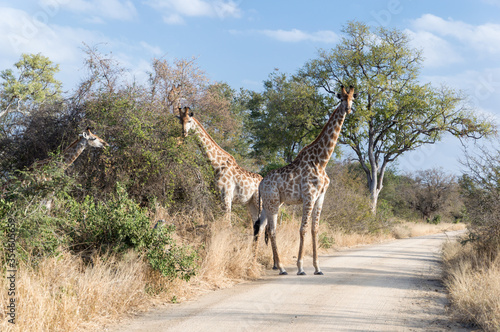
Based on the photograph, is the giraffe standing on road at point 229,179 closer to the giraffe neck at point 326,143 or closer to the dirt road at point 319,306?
the giraffe neck at point 326,143

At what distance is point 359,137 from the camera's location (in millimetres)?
32594

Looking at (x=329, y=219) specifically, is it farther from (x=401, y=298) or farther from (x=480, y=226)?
(x=401, y=298)

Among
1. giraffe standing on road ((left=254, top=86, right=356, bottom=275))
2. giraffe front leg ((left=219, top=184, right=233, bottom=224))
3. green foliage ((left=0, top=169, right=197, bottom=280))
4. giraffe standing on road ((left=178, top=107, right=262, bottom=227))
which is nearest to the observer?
green foliage ((left=0, top=169, right=197, bottom=280))

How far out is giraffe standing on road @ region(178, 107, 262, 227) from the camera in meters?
10.6

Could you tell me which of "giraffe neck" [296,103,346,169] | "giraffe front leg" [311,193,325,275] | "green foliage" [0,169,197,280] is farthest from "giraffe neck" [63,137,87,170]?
"giraffe front leg" [311,193,325,275]

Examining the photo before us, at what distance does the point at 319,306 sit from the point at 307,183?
11.0 ft

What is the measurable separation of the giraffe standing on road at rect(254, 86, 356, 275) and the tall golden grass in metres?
0.98

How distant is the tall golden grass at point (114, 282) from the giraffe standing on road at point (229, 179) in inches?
34.6

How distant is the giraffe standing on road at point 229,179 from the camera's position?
10.6 m

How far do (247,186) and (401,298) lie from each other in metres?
4.66

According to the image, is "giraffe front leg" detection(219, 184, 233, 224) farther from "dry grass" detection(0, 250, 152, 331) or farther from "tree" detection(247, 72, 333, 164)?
"tree" detection(247, 72, 333, 164)

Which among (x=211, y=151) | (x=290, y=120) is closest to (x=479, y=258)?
(x=211, y=151)

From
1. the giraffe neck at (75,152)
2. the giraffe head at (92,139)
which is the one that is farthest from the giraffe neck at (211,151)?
the giraffe neck at (75,152)

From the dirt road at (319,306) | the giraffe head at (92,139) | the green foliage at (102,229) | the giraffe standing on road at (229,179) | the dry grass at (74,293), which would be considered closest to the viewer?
the dry grass at (74,293)
